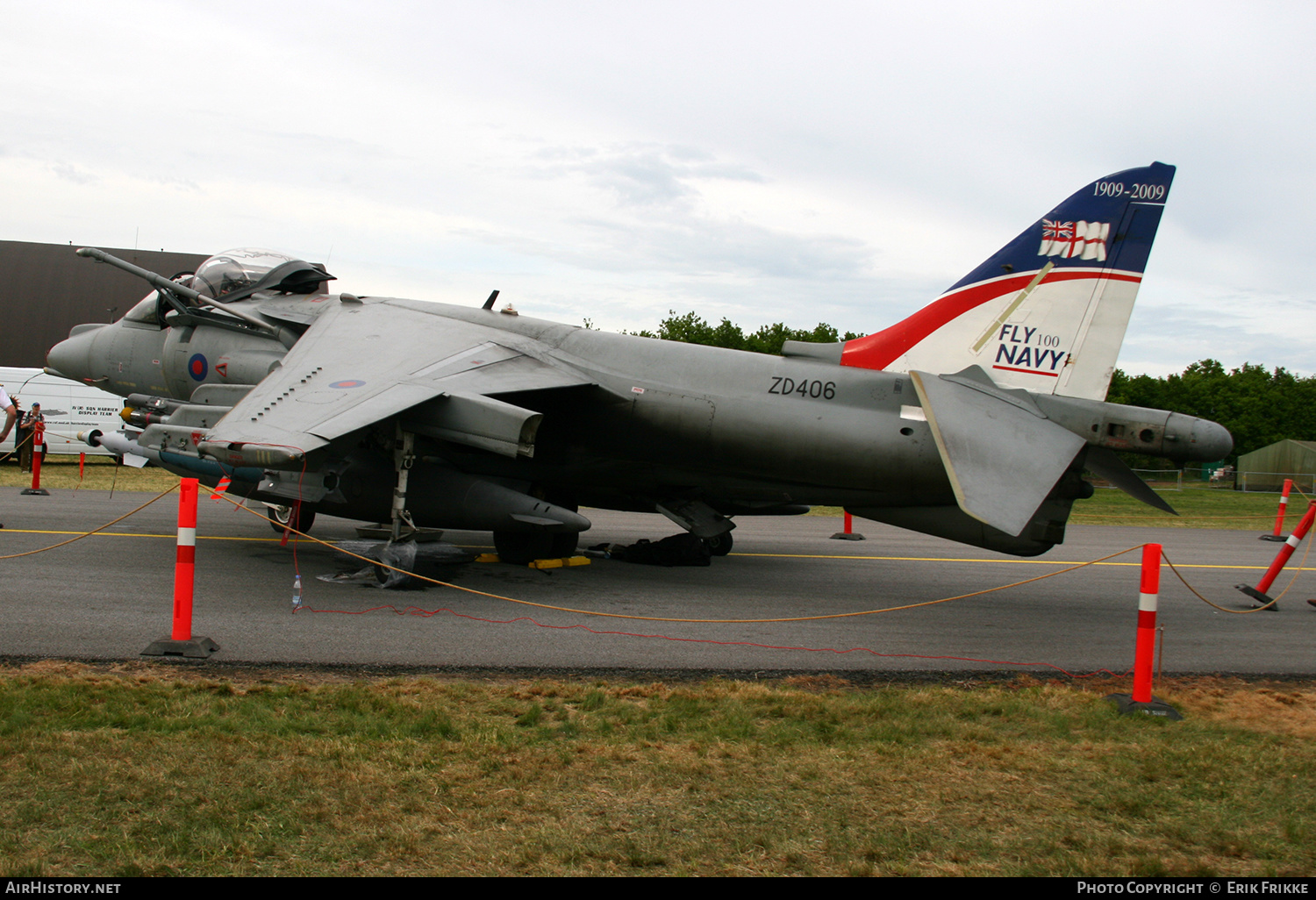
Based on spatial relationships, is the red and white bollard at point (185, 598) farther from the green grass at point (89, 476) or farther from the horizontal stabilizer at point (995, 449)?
the green grass at point (89, 476)

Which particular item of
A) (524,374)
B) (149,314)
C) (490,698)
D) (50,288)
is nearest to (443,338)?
(524,374)

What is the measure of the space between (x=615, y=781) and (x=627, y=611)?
15.4 feet

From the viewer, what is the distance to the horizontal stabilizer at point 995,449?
817 cm

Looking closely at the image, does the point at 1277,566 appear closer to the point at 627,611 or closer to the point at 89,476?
the point at 627,611

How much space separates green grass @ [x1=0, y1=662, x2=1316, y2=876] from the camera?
3.81m

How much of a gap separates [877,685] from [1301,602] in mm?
8542

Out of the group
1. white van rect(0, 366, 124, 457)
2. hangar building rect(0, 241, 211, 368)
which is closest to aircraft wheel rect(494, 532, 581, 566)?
white van rect(0, 366, 124, 457)

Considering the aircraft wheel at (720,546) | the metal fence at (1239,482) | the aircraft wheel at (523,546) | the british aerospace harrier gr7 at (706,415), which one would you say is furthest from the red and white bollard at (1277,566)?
the metal fence at (1239,482)

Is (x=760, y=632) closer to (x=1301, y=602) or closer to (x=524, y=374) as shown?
(x=524, y=374)

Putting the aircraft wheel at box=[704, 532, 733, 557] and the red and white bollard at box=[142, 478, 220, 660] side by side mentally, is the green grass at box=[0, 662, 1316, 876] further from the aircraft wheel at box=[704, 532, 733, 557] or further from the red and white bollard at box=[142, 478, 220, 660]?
the aircraft wheel at box=[704, 532, 733, 557]

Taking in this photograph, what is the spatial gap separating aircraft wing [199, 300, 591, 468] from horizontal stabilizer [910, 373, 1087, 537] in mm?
4280

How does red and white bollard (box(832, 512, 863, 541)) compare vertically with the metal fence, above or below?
below

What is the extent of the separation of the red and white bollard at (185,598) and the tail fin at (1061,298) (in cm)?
781
